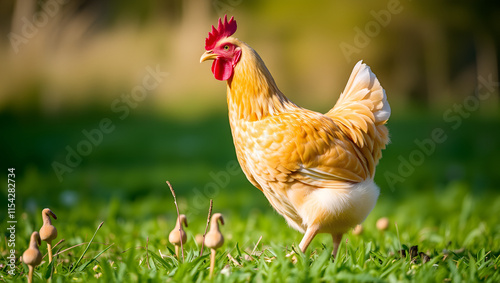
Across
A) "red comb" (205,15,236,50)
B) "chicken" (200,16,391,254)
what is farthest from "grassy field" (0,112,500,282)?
"red comb" (205,15,236,50)

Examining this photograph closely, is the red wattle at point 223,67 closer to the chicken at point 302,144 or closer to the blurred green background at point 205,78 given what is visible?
the chicken at point 302,144

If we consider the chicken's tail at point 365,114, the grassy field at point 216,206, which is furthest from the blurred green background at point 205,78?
the chicken's tail at point 365,114

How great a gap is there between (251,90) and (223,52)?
28 cm

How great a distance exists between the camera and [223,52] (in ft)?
8.29

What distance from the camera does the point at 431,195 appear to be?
525cm

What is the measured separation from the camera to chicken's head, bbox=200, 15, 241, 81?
8.27 feet

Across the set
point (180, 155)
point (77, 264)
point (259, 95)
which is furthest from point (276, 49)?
point (77, 264)

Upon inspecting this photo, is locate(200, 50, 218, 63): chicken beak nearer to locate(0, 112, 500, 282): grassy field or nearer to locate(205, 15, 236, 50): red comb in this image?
locate(205, 15, 236, 50): red comb

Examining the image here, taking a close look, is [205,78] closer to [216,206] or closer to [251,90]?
[216,206]

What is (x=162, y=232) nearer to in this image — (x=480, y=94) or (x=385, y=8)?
(x=385, y=8)

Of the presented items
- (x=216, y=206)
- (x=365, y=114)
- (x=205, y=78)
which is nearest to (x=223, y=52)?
(x=365, y=114)

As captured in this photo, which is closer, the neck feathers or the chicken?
the chicken

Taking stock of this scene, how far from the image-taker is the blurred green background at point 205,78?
256 inches

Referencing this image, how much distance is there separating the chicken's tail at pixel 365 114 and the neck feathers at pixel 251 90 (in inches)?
16.9
